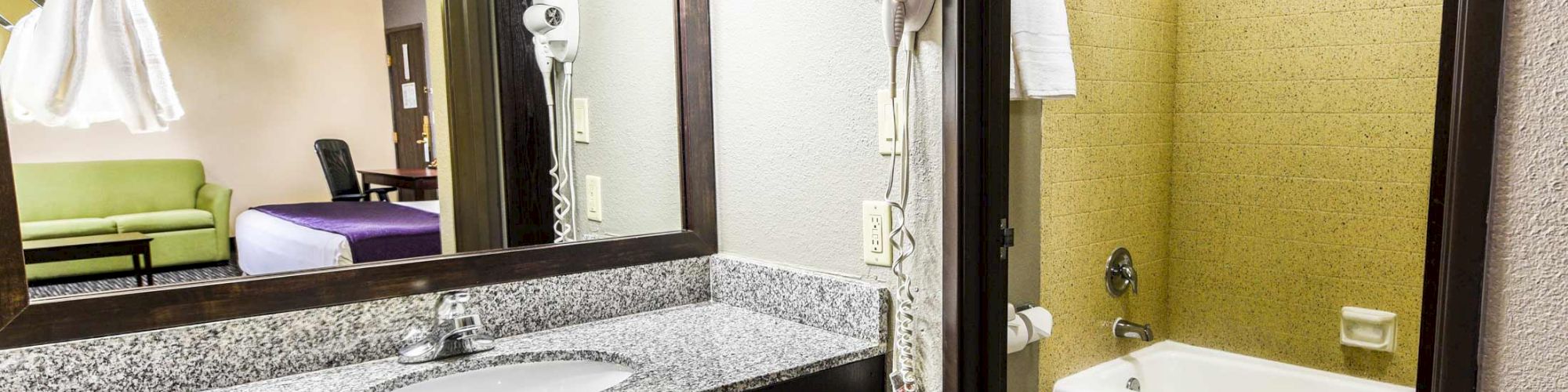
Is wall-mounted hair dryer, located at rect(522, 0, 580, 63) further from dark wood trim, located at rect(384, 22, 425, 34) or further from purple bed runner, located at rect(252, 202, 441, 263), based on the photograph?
purple bed runner, located at rect(252, 202, 441, 263)

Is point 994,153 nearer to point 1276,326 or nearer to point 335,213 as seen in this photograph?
point 335,213

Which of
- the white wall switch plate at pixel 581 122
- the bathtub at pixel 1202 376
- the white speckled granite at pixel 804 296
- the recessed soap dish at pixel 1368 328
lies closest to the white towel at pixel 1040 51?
the white speckled granite at pixel 804 296

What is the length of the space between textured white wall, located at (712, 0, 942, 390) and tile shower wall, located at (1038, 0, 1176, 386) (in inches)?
33.6

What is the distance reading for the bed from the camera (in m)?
1.13

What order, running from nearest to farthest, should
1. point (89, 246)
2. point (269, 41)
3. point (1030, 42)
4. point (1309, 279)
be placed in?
point (89, 246) → point (269, 41) → point (1030, 42) → point (1309, 279)

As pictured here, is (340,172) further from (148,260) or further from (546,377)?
(546,377)

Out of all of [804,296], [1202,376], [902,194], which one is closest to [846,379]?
[804,296]

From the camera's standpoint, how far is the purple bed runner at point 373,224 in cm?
120

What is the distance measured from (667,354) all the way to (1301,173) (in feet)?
6.62

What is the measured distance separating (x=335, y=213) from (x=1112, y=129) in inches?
74.9

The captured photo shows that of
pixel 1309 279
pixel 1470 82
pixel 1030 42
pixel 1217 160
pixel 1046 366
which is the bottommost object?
pixel 1046 366

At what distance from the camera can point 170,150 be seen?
3.55 ft

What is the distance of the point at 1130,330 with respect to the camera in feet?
7.84

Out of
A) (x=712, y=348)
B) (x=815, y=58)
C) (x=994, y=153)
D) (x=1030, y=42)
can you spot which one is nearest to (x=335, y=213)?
(x=712, y=348)
